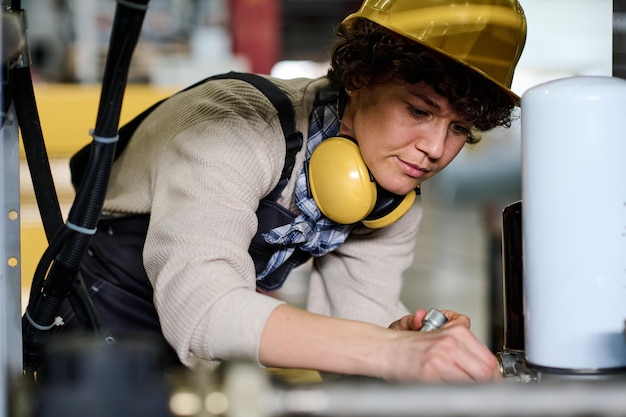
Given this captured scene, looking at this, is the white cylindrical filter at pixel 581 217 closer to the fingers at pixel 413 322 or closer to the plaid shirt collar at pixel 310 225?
the fingers at pixel 413 322

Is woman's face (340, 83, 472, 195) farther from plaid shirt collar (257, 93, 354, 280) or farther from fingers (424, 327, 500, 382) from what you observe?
fingers (424, 327, 500, 382)

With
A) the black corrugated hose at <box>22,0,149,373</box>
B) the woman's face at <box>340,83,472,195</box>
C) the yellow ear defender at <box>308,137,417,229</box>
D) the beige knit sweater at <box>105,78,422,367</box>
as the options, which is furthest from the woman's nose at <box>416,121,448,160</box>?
the black corrugated hose at <box>22,0,149,373</box>

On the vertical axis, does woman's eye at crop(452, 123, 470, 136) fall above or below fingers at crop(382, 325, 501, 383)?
above

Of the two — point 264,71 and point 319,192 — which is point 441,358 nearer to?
point 319,192

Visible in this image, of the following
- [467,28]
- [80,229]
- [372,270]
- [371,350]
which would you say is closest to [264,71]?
[372,270]

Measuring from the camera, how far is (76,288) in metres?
1.19

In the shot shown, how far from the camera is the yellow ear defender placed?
4.28 feet

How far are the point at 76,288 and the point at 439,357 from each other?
58 centimetres

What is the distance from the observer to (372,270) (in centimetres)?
170

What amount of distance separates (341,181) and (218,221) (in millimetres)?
293

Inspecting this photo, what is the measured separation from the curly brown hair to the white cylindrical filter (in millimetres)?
405

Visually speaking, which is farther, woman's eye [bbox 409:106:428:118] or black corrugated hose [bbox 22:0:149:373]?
woman's eye [bbox 409:106:428:118]

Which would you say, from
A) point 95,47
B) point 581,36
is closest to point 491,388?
point 95,47

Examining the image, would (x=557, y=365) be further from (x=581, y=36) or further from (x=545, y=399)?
(x=581, y=36)
